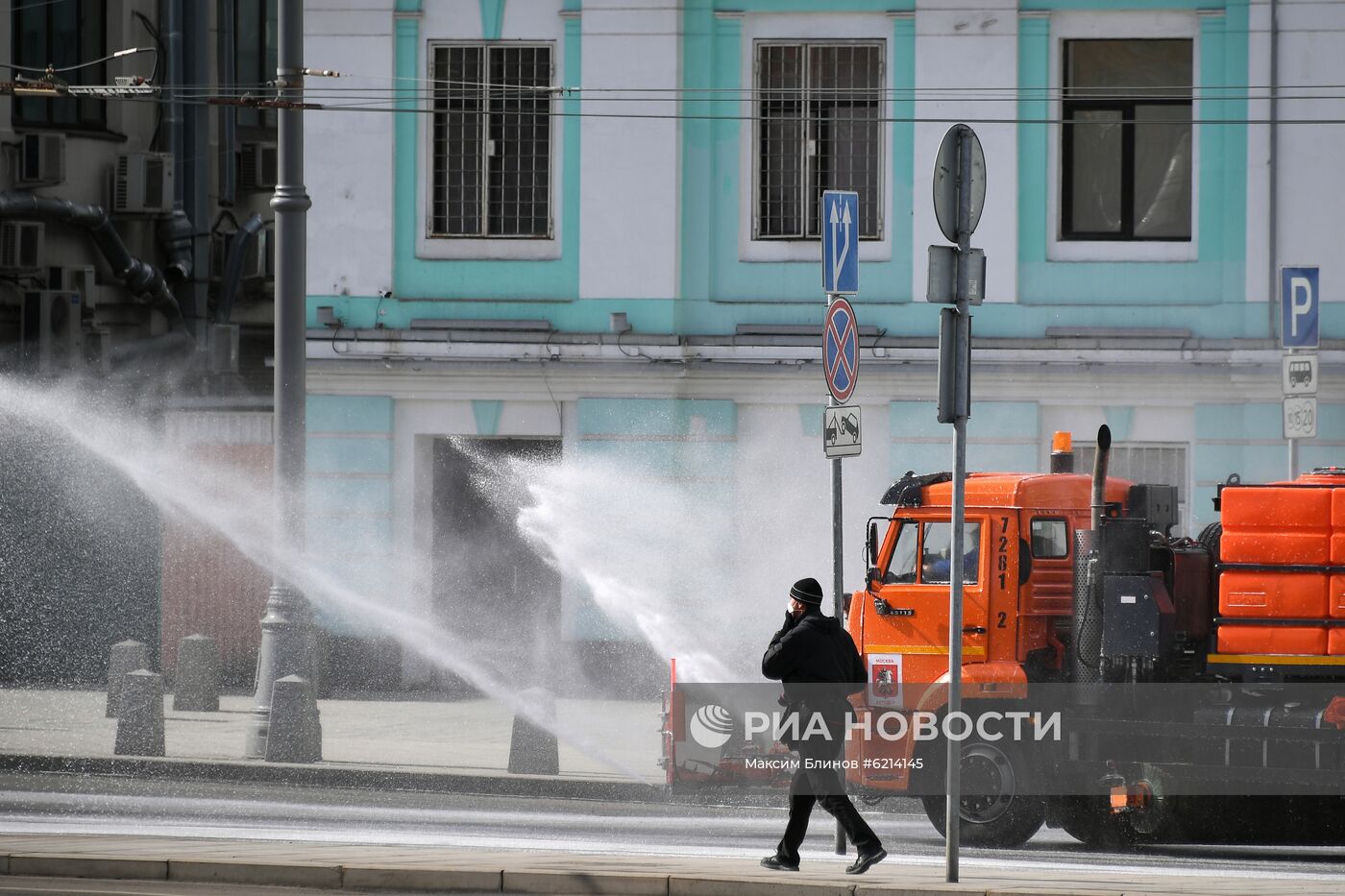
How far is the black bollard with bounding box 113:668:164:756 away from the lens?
1595 centimetres

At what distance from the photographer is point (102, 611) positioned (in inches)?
903

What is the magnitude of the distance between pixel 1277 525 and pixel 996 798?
8.02 ft

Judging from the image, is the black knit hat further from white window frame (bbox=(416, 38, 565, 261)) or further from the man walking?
white window frame (bbox=(416, 38, 565, 261))

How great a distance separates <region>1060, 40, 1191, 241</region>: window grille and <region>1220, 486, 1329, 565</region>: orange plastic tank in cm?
932

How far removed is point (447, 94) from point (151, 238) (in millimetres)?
8581

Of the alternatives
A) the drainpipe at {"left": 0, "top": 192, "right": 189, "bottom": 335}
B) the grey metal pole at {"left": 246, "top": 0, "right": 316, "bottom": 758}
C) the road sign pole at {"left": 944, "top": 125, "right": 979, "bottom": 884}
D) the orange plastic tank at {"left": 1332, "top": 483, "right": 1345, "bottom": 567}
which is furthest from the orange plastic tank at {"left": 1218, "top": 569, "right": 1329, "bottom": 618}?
the drainpipe at {"left": 0, "top": 192, "right": 189, "bottom": 335}

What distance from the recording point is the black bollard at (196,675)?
1891 cm

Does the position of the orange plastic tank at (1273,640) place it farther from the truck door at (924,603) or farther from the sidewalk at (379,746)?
the sidewalk at (379,746)

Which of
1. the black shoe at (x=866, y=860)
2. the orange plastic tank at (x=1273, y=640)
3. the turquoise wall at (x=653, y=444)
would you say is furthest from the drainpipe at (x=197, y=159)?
the black shoe at (x=866, y=860)

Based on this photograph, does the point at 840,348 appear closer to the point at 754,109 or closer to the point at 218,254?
the point at 754,109

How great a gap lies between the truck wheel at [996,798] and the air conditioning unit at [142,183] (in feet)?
56.9

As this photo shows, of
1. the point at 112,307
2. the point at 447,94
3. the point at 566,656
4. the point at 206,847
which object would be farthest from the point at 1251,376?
the point at 112,307

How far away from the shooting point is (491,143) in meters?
21.3

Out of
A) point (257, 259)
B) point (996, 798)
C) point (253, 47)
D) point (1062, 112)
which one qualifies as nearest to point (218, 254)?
point (257, 259)
